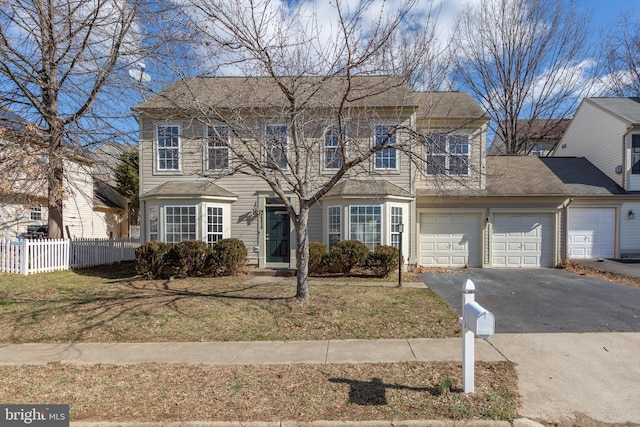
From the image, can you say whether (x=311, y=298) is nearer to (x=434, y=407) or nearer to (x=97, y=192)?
(x=434, y=407)

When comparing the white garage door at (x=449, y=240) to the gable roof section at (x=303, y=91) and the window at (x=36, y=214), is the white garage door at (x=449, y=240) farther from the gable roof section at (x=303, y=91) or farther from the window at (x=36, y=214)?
the window at (x=36, y=214)

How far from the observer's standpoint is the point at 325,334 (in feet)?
20.1

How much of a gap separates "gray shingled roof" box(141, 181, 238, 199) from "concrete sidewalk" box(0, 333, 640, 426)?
6714 millimetres

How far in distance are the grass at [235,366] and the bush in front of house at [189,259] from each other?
1.94 ft

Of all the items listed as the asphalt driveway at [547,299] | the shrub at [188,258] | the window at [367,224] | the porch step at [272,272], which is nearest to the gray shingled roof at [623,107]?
the asphalt driveway at [547,299]

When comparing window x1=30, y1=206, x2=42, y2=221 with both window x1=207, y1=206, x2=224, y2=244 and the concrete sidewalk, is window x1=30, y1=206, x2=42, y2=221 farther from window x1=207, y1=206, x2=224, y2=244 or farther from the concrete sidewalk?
the concrete sidewalk

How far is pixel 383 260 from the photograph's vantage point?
10969mm

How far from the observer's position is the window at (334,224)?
39.9 feet

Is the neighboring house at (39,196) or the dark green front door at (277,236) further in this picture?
the dark green front door at (277,236)

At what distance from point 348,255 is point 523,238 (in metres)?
7.13

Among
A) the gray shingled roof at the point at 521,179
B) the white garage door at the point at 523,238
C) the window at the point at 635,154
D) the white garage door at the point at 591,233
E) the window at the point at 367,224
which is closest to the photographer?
the window at the point at 367,224

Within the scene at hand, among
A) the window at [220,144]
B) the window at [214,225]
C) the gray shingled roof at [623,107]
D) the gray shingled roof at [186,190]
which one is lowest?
the window at [214,225]

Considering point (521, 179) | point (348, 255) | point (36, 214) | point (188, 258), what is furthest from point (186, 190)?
point (521, 179)

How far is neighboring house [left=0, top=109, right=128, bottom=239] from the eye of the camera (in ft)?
28.0
